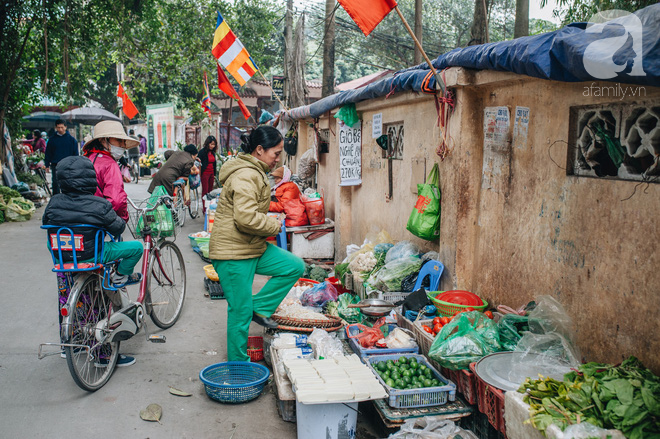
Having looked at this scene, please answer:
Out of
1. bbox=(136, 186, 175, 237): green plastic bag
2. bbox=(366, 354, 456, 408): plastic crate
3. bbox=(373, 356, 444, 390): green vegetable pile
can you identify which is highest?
bbox=(136, 186, 175, 237): green plastic bag

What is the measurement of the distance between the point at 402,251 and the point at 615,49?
3513mm

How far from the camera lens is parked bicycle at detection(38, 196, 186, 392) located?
4.19 metres

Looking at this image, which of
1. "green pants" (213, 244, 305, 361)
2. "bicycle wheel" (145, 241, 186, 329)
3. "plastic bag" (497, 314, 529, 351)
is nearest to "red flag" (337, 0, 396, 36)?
"green pants" (213, 244, 305, 361)

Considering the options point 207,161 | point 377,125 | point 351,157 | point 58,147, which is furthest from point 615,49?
point 58,147

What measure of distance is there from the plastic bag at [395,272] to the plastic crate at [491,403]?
2.07 m

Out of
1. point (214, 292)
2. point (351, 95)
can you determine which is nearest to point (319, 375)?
point (214, 292)

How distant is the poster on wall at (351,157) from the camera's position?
834 cm

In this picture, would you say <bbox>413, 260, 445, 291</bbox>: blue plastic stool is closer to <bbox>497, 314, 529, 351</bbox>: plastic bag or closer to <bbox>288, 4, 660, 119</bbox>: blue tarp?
<bbox>497, 314, 529, 351</bbox>: plastic bag

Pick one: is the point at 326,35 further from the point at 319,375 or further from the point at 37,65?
the point at 319,375

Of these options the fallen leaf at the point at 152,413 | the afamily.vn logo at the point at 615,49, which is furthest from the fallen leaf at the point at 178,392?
the afamily.vn logo at the point at 615,49

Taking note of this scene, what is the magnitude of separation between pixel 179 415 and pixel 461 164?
10.9 feet

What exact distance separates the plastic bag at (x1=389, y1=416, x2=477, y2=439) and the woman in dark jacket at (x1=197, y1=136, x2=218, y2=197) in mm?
10998

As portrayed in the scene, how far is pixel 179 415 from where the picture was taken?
410 centimetres

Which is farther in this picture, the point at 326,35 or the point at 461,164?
the point at 326,35
